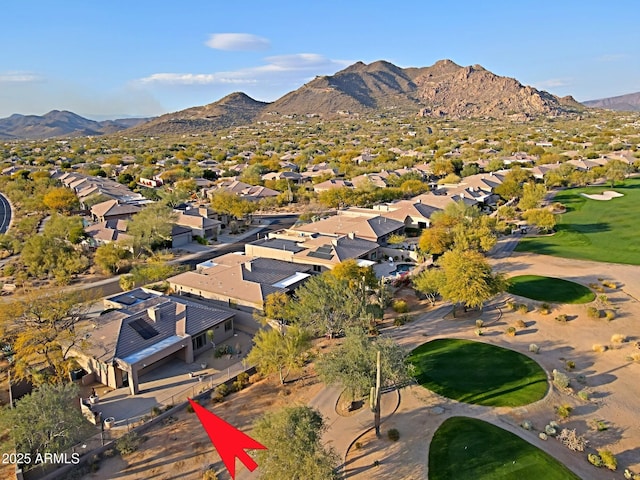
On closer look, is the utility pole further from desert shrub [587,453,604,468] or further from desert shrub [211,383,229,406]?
desert shrub [587,453,604,468]

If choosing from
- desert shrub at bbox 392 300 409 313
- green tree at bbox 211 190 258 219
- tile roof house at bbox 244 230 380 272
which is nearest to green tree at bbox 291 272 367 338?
desert shrub at bbox 392 300 409 313

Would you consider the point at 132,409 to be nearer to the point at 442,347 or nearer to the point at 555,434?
the point at 442,347

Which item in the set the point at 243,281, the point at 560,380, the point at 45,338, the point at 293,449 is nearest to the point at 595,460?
the point at 560,380

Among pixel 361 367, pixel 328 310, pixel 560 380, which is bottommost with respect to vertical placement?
pixel 560 380

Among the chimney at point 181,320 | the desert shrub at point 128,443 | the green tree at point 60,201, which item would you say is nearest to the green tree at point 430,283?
the chimney at point 181,320

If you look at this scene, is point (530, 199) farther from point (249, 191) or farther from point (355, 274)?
point (249, 191)

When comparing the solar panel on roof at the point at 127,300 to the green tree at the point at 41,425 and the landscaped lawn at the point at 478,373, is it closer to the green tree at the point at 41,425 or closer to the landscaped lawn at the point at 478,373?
the green tree at the point at 41,425

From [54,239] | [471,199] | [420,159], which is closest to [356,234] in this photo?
[471,199]
